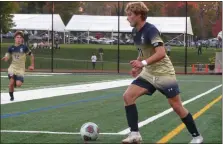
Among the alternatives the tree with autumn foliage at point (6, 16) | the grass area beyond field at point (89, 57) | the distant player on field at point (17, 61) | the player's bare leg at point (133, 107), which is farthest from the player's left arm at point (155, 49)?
the tree with autumn foliage at point (6, 16)

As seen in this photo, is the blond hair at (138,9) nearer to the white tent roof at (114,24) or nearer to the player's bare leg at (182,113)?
the player's bare leg at (182,113)

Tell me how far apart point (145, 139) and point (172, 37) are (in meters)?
34.2

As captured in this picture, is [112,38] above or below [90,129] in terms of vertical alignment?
above

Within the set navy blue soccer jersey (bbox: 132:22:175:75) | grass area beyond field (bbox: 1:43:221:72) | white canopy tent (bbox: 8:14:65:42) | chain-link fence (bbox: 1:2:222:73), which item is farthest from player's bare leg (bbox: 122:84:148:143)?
white canopy tent (bbox: 8:14:65:42)

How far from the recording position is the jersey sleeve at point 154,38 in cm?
689

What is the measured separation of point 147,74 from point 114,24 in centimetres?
3884

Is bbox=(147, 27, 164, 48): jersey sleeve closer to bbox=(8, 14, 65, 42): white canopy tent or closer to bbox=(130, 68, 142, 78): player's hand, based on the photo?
bbox=(130, 68, 142, 78): player's hand

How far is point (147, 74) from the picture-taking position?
720 centimetres

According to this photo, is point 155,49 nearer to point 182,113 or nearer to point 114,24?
point 182,113

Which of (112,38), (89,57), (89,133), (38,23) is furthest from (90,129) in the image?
(38,23)

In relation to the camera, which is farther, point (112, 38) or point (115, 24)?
point (115, 24)

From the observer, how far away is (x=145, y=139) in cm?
782

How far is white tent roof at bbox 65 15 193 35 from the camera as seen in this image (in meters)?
43.1

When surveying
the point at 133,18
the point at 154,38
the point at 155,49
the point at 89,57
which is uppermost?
the point at 133,18
